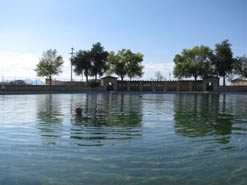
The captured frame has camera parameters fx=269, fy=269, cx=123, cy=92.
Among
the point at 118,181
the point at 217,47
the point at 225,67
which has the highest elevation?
the point at 217,47

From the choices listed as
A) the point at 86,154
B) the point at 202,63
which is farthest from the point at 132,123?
the point at 202,63

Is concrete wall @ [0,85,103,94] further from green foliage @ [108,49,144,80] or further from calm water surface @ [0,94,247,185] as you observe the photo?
calm water surface @ [0,94,247,185]

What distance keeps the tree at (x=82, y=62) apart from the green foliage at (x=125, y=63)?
578 cm

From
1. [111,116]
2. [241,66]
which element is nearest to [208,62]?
[241,66]

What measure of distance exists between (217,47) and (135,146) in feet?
186

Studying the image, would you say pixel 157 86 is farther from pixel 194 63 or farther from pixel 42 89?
pixel 42 89

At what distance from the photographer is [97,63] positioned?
58031 millimetres

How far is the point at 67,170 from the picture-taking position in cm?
525

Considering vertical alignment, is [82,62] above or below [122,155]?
above

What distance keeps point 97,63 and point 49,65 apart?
1073 cm

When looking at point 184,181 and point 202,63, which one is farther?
point 202,63

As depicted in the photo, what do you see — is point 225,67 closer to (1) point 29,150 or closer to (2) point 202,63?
(2) point 202,63

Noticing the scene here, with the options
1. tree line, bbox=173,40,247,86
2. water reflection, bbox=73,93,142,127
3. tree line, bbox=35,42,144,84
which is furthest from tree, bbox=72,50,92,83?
water reflection, bbox=73,93,142,127

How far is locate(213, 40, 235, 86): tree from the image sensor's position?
57.4m
